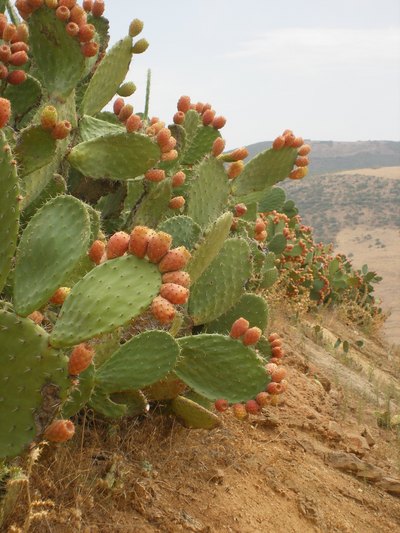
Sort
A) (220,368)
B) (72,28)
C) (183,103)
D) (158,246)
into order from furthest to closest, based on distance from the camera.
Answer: (183,103), (72,28), (220,368), (158,246)

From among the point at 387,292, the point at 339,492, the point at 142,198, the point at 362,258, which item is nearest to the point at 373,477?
the point at 339,492

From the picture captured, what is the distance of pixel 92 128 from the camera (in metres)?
3.25

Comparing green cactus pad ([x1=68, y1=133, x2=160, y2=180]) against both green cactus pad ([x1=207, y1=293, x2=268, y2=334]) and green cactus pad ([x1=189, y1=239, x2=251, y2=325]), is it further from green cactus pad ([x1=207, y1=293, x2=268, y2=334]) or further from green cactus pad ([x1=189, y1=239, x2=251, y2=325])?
green cactus pad ([x1=207, y1=293, x2=268, y2=334])

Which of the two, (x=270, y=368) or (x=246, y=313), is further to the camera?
(x=246, y=313)

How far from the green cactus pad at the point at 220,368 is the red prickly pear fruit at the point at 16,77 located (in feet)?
4.60

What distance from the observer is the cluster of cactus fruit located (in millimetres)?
1843

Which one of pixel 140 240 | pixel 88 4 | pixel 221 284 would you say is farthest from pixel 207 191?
pixel 140 240

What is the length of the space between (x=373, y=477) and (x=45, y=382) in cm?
219

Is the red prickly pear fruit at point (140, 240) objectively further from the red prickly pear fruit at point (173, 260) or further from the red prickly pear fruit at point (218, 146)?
the red prickly pear fruit at point (218, 146)

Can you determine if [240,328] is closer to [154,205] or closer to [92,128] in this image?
[154,205]

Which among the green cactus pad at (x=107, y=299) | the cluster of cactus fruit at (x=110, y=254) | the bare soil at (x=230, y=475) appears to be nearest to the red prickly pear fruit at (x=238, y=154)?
the cluster of cactus fruit at (x=110, y=254)

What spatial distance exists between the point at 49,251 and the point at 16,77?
4.37ft

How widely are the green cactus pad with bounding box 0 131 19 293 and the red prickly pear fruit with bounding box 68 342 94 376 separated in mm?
Answer: 339

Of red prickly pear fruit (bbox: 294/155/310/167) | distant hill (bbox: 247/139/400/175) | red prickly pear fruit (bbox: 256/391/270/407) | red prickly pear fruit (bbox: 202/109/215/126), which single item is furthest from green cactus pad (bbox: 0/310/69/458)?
distant hill (bbox: 247/139/400/175)
